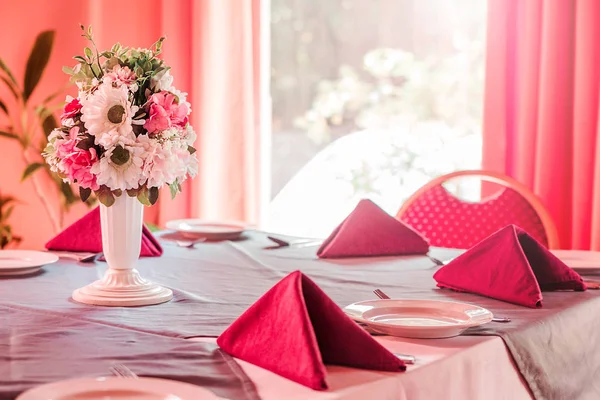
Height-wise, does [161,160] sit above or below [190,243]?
above

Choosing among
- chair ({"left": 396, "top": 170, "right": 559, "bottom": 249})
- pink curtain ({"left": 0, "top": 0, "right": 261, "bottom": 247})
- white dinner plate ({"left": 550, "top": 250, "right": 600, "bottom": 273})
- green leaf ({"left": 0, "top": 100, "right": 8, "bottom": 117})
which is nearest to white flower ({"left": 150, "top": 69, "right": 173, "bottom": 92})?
white dinner plate ({"left": 550, "top": 250, "right": 600, "bottom": 273})

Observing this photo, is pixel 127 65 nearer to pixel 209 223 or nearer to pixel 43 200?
pixel 209 223

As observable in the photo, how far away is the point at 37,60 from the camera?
13.0 feet

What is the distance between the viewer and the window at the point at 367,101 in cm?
372

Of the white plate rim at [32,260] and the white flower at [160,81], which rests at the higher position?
the white flower at [160,81]

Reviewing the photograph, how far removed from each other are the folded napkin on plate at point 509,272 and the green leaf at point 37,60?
290cm

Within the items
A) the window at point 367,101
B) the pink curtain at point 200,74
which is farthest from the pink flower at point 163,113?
the pink curtain at point 200,74

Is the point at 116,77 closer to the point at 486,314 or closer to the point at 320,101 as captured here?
the point at 486,314

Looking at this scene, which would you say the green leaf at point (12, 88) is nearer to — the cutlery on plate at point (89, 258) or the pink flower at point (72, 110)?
the cutlery on plate at point (89, 258)

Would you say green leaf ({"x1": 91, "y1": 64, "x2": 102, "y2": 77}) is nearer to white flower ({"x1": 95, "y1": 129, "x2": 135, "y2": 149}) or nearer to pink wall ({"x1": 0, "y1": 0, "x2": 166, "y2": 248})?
white flower ({"x1": 95, "y1": 129, "x2": 135, "y2": 149})

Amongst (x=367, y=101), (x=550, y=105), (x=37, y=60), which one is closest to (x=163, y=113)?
(x=550, y=105)

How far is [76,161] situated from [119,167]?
0.07 metres

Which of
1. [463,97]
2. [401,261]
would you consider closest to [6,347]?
[401,261]

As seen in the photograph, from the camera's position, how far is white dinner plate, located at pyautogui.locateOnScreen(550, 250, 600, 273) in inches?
72.7
